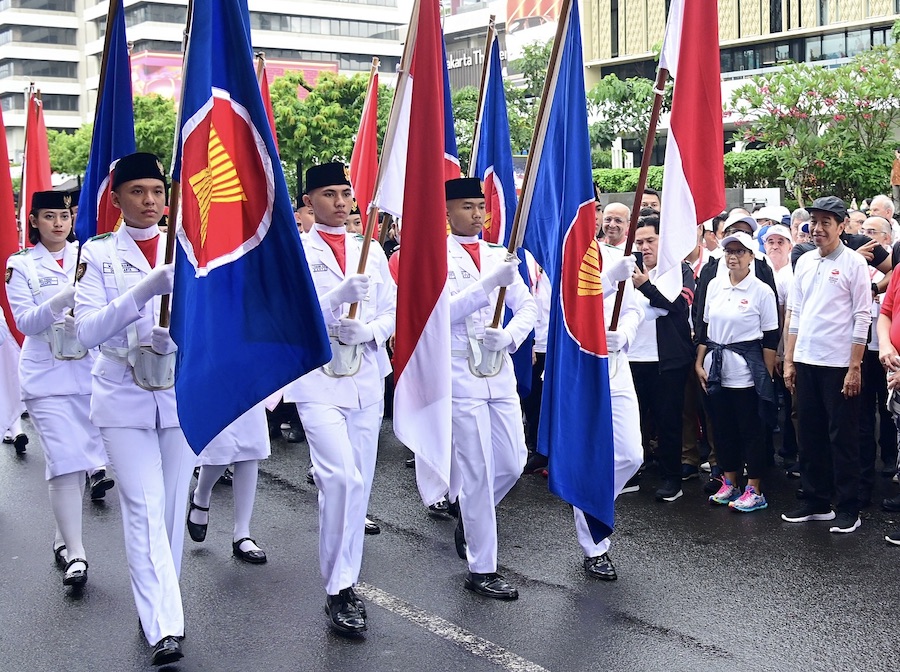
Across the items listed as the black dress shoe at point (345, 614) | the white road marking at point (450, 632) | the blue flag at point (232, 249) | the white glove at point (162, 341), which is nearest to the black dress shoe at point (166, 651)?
the black dress shoe at point (345, 614)

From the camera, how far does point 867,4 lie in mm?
46094

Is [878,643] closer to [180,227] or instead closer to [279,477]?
[180,227]

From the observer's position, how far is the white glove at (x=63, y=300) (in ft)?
19.5

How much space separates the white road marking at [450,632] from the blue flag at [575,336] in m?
1.06

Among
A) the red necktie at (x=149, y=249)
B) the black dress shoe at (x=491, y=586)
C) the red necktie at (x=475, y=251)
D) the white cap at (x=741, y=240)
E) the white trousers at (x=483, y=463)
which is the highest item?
the red necktie at (x=149, y=249)

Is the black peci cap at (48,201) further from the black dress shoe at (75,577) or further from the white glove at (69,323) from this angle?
the black dress shoe at (75,577)

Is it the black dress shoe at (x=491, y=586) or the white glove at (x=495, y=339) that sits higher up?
the white glove at (x=495, y=339)

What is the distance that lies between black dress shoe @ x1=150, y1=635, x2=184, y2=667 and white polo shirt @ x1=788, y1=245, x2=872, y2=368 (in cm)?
442

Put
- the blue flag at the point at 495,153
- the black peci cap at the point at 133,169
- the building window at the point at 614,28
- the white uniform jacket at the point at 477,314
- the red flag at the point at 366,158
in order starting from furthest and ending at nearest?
the building window at the point at 614,28, the red flag at the point at 366,158, the blue flag at the point at 495,153, the white uniform jacket at the point at 477,314, the black peci cap at the point at 133,169

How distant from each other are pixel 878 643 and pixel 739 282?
3.25m

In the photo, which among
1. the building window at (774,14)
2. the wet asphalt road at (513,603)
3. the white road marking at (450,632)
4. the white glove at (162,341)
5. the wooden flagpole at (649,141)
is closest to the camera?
the white road marking at (450,632)

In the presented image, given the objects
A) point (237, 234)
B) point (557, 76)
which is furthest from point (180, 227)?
point (557, 76)

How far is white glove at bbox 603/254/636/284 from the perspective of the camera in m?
6.24

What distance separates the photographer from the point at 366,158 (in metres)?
10.2
